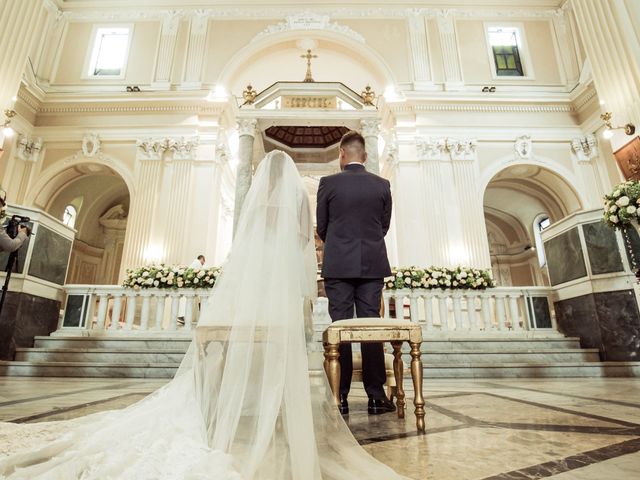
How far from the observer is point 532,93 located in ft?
41.4

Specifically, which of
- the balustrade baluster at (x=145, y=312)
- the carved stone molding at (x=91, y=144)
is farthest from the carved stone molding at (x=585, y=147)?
the carved stone molding at (x=91, y=144)

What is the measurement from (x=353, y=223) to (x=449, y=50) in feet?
42.6

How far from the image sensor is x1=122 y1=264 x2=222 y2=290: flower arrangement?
7.29m

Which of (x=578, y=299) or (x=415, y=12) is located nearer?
(x=578, y=299)

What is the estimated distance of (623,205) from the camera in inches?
193

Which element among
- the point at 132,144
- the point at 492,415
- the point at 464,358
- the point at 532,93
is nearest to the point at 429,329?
the point at 464,358

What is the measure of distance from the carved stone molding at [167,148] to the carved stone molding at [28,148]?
10.3 feet

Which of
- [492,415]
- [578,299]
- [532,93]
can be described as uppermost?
[532,93]

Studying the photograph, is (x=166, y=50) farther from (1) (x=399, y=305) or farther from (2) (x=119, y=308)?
(1) (x=399, y=305)

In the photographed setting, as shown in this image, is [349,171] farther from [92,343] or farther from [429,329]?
[92,343]

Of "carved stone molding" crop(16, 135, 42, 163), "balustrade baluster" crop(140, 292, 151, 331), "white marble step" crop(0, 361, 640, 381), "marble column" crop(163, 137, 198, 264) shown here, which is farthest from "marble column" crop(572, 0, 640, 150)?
"carved stone molding" crop(16, 135, 42, 163)

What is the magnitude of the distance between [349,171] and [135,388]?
130 inches

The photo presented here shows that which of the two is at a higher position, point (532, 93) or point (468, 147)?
point (532, 93)

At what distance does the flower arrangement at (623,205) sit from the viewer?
484cm
